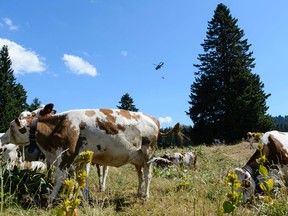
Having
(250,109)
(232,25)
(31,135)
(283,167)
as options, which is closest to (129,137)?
(31,135)

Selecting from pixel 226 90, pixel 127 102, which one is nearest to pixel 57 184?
pixel 226 90

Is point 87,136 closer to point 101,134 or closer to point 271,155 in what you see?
point 101,134

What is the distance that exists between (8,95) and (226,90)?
29665 mm

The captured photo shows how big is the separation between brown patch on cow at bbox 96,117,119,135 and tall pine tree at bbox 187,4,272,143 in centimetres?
2739

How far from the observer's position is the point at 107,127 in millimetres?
5969

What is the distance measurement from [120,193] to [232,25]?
36.1 meters

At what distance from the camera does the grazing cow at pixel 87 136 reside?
5691 millimetres

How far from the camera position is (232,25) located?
1522 inches

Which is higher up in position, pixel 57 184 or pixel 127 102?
pixel 127 102

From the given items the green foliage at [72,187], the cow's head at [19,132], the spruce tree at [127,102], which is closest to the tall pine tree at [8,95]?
the spruce tree at [127,102]

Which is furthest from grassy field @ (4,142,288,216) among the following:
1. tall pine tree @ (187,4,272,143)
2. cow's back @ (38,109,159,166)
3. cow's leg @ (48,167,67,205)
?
tall pine tree @ (187,4,272,143)

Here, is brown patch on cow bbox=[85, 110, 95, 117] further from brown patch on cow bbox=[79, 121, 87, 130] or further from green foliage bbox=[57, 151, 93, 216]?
green foliage bbox=[57, 151, 93, 216]

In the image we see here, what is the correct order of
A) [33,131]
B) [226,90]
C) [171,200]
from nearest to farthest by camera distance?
1. [171,200]
2. [33,131]
3. [226,90]

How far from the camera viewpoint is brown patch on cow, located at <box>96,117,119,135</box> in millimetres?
5934
